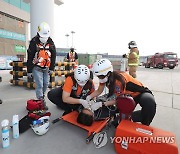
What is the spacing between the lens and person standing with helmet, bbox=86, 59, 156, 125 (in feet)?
6.72

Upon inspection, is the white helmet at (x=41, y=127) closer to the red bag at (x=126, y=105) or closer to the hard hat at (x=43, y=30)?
the red bag at (x=126, y=105)

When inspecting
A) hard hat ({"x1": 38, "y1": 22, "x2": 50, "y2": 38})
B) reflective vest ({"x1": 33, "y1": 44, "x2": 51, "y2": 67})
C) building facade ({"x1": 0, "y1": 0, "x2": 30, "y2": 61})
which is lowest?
reflective vest ({"x1": 33, "y1": 44, "x2": 51, "y2": 67})

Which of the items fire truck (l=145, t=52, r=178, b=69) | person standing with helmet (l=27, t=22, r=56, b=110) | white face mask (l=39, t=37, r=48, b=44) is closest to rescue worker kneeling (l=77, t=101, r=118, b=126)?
person standing with helmet (l=27, t=22, r=56, b=110)

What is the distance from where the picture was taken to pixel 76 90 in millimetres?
2494

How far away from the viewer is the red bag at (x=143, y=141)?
1429mm

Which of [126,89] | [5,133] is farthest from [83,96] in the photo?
[5,133]

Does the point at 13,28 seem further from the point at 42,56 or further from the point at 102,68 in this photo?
the point at 102,68

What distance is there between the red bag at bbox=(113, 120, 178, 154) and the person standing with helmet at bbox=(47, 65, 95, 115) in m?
0.76

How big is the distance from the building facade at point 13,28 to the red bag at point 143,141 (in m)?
18.8

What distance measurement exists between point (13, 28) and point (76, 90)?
19.7 meters

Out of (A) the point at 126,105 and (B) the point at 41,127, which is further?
(B) the point at 41,127

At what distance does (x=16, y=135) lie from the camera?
202 centimetres

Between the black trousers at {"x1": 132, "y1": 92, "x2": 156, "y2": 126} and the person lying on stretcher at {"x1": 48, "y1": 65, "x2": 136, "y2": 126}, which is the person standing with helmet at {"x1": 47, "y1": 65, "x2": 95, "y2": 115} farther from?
the black trousers at {"x1": 132, "y1": 92, "x2": 156, "y2": 126}

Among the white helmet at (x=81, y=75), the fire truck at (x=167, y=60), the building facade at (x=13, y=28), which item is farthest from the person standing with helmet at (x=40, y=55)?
the building facade at (x=13, y=28)
